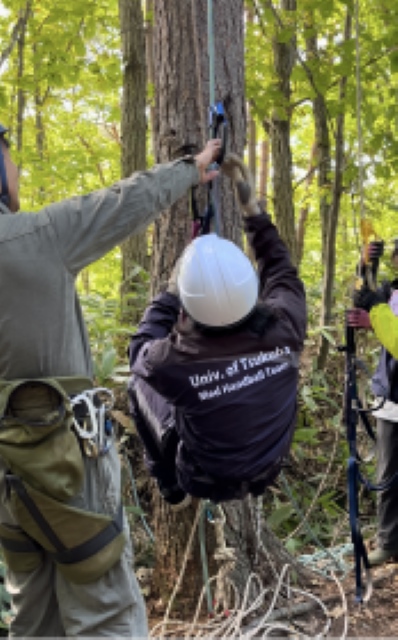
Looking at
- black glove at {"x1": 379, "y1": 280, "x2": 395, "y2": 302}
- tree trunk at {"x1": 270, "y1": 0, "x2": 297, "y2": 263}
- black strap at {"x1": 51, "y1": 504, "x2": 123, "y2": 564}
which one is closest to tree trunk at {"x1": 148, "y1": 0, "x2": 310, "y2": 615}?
black glove at {"x1": 379, "y1": 280, "x2": 395, "y2": 302}

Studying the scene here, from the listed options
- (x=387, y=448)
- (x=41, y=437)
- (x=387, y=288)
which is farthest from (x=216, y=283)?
(x=387, y=448)

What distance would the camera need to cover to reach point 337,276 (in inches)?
368

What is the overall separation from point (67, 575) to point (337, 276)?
25.5ft

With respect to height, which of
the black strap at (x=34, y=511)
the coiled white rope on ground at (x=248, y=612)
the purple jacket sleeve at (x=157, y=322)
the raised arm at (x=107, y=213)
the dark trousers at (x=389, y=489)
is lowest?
the coiled white rope on ground at (x=248, y=612)

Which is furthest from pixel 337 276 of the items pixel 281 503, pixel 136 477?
pixel 136 477

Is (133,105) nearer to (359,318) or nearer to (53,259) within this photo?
(359,318)

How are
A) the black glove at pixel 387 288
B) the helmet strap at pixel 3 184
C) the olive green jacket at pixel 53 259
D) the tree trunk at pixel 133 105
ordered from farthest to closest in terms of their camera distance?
the tree trunk at pixel 133 105 < the black glove at pixel 387 288 < the helmet strap at pixel 3 184 < the olive green jacket at pixel 53 259

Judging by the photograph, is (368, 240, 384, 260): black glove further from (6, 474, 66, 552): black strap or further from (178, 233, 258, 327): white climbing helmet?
(6, 474, 66, 552): black strap

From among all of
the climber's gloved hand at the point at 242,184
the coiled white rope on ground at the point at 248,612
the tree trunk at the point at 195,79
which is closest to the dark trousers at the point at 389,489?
the coiled white rope on ground at the point at 248,612

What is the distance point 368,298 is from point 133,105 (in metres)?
4.67

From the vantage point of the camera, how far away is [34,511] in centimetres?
203

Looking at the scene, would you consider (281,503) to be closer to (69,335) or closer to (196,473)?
(196,473)

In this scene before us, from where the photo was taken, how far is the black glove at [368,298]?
3.24 m

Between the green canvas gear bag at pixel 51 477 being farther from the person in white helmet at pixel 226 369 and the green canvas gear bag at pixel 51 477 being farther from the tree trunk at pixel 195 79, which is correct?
the tree trunk at pixel 195 79
